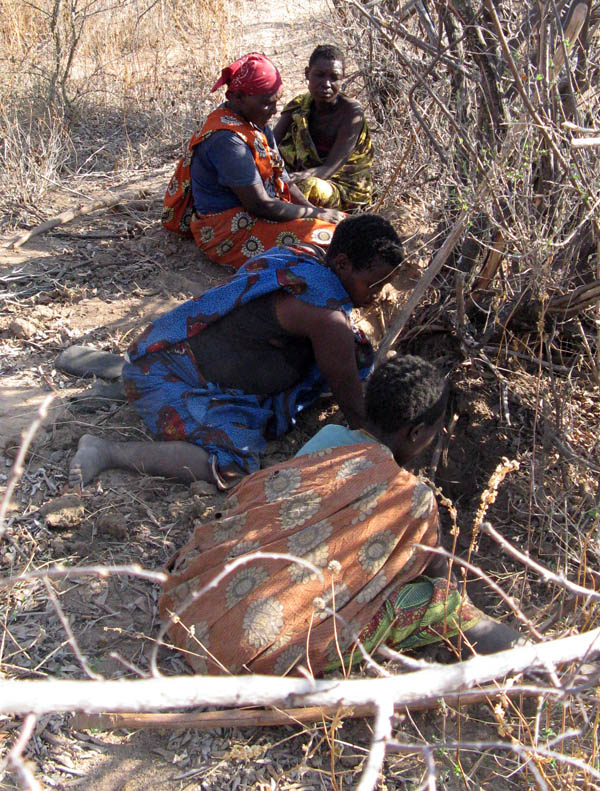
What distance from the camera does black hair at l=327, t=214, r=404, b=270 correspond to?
9.01 ft

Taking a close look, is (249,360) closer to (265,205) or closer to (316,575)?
(316,575)

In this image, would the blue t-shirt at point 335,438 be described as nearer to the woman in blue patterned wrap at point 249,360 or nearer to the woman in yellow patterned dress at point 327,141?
the woman in blue patterned wrap at point 249,360

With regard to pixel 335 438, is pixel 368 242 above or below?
above

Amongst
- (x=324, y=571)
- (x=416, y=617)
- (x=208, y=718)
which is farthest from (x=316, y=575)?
(x=208, y=718)

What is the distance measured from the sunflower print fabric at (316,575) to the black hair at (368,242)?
80 cm

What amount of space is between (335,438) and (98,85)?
17.4 ft

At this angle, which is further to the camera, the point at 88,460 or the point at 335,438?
the point at 88,460

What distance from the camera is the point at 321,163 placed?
5055mm

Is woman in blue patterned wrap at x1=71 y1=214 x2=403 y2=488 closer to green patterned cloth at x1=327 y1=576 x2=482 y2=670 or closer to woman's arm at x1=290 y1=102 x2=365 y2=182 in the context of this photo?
green patterned cloth at x1=327 y1=576 x2=482 y2=670

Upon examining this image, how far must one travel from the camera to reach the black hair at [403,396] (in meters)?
2.32

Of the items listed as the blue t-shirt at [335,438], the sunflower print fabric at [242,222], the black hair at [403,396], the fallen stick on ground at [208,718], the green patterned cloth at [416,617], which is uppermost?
the sunflower print fabric at [242,222]

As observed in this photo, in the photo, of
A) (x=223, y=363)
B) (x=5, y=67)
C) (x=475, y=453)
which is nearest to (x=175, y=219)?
(x=223, y=363)

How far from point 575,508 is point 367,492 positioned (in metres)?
1.01

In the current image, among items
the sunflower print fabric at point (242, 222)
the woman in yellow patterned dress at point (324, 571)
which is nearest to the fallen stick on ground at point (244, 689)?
the woman in yellow patterned dress at point (324, 571)
